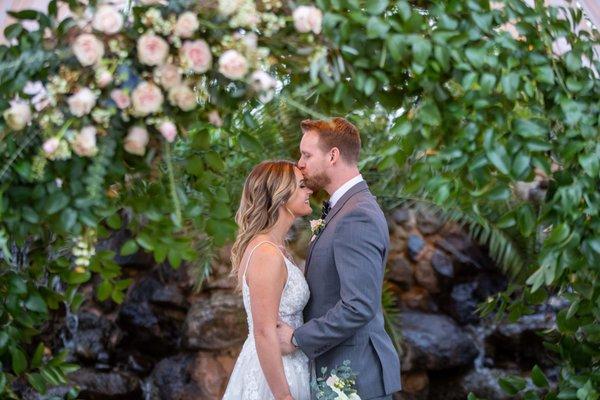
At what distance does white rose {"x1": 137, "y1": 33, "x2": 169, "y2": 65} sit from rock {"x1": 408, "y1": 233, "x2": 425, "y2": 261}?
512 cm

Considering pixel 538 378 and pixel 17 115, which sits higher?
pixel 17 115

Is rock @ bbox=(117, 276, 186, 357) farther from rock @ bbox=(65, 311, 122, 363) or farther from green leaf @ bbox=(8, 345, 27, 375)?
green leaf @ bbox=(8, 345, 27, 375)

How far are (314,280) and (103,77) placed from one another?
4.32 feet

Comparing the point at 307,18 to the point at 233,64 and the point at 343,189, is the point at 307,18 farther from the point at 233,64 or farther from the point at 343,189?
the point at 343,189

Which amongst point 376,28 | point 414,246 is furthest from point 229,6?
point 414,246

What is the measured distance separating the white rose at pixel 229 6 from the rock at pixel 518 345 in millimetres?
5002

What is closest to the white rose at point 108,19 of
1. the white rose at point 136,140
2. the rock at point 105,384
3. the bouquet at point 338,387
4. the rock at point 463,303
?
the white rose at point 136,140

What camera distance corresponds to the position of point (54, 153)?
183 cm

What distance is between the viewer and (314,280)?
2.92 m

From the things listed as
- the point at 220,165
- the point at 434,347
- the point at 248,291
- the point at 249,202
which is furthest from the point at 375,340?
the point at 434,347

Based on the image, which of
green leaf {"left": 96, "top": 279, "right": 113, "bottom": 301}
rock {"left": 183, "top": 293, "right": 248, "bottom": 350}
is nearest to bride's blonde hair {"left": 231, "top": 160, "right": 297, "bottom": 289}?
green leaf {"left": 96, "top": 279, "right": 113, "bottom": 301}

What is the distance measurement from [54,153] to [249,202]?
1.33 m

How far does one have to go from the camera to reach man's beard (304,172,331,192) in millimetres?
3018

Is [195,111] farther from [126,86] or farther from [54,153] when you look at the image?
[54,153]
